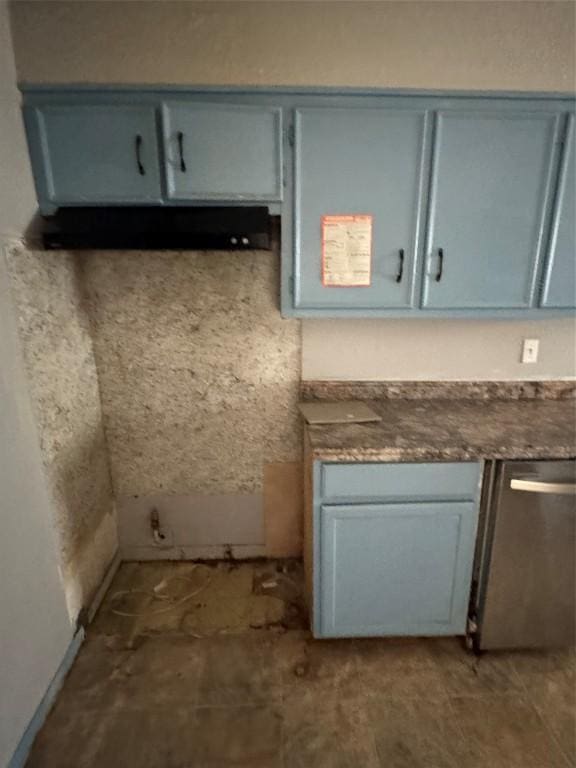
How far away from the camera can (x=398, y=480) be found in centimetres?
171

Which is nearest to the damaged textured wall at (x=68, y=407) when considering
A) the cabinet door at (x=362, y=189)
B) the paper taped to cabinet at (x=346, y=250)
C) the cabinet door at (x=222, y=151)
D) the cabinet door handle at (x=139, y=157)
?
the cabinet door handle at (x=139, y=157)

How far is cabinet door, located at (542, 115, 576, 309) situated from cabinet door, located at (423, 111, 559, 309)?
0.05 meters

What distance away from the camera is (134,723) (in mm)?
1640

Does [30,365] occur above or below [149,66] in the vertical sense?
below

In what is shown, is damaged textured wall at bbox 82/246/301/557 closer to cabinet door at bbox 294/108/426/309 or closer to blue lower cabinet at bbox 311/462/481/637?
cabinet door at bbox 294/108/426/309

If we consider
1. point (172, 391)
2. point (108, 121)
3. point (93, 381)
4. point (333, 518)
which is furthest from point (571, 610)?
point (108, 121)

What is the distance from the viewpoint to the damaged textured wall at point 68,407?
170 cm

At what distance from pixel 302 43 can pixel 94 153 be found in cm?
88

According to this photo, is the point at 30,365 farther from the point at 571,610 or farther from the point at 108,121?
the point at 571,610

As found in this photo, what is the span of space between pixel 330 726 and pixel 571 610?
1077 mm

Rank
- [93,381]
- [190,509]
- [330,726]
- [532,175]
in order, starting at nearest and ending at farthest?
[330,726], [532,175], [93,381], [190,509]

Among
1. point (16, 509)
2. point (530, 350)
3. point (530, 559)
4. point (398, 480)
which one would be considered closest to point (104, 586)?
point (16, 509)

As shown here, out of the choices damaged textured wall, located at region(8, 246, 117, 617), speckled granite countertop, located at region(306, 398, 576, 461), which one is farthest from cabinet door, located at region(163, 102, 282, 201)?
speckled granite countertop, located at region(306, 398, 576, 461)

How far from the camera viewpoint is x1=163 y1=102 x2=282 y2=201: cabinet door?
1668 millimetres
